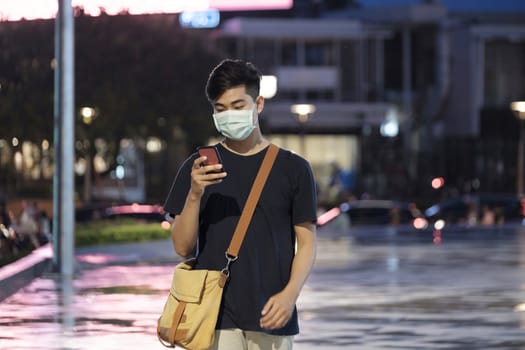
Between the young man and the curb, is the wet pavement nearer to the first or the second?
the curb

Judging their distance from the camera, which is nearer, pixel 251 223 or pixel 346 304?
pixel 251 223

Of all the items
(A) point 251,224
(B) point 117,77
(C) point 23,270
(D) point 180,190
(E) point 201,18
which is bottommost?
(B) point 117,77

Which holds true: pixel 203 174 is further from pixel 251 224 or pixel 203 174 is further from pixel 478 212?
pixel 478 212

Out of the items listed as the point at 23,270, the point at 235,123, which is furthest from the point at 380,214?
the point at 235,123

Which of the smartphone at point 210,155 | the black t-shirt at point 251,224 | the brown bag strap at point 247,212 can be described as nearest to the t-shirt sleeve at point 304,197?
the black t-shirt at point 251,224

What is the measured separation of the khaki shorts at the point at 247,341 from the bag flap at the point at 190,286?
0.23 m

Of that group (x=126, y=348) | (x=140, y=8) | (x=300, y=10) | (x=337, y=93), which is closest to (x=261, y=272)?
(x=126, y=348)

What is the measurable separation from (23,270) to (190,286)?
58.0 feet

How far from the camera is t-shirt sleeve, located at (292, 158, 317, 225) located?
24.6ft

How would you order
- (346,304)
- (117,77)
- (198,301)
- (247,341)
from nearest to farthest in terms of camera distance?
(198,301) < (247,341) < (346,304) < (117,77)

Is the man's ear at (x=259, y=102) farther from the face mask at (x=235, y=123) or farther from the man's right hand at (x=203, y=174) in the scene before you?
the man's right hand at (x=203, y=174)

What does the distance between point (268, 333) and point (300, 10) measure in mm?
84438

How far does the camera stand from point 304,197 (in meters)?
7.49

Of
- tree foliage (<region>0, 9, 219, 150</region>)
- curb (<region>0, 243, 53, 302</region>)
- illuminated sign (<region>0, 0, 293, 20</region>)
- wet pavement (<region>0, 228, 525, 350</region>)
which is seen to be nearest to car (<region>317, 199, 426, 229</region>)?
tree foliage (<region>0, 9, 219, 150</region>)
